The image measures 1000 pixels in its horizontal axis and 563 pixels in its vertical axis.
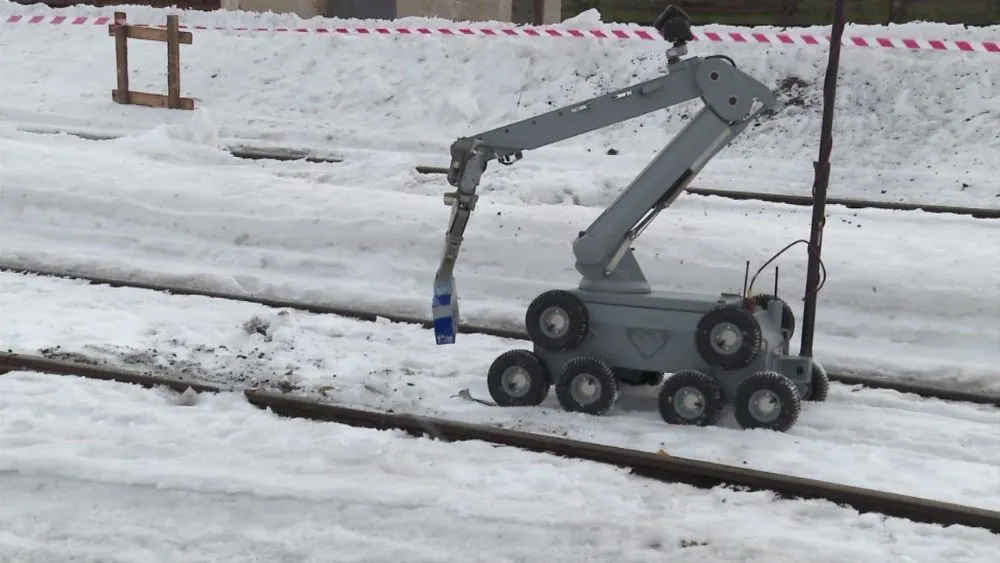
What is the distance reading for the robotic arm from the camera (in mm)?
6922

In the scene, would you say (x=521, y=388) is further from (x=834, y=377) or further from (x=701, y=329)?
(x=834, y=377)

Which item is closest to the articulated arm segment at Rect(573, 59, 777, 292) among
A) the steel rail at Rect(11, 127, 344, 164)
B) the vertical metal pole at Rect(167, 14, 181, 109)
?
the steel rail at Rect(11, 127, 344, 164)

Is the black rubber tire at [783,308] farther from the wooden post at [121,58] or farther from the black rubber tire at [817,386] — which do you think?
the wooden post at [121,58]

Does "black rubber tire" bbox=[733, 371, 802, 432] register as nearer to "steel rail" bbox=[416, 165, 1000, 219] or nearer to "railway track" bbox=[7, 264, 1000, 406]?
"railway track" bbox=[7, 264, 1000, 406]

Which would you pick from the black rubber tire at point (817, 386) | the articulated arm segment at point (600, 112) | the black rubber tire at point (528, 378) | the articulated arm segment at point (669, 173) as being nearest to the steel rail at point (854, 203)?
the black rubber tire at point (817, 386)

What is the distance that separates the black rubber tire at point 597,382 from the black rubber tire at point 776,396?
78cm

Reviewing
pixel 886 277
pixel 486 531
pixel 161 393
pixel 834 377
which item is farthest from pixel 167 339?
pixel 886 277

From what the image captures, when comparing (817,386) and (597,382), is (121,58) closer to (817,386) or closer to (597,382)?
(597,382)

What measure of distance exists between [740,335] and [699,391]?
0.43 m

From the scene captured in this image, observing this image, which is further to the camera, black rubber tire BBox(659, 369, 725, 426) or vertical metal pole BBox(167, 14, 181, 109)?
vertical metal pole BBox(167, 14, 181, 109)

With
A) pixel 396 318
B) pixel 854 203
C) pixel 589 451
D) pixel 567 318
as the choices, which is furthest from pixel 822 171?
pixel 854 203

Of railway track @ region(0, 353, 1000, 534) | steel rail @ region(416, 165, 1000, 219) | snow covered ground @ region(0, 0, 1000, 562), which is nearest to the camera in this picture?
snow covered ground @ region(0, 0, 1000, 562)

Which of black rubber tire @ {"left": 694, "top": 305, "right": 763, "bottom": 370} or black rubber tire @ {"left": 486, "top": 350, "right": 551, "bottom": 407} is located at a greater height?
black rubber tire @ {"left": 694, "top": 305, "right": 763, "bottom": 370}

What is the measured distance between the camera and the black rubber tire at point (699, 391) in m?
6.90
